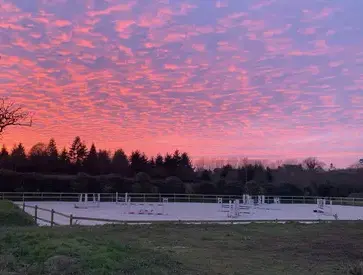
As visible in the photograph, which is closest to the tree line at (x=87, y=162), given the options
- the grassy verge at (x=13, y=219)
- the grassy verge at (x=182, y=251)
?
the grassy verge at (x=13, y=219)

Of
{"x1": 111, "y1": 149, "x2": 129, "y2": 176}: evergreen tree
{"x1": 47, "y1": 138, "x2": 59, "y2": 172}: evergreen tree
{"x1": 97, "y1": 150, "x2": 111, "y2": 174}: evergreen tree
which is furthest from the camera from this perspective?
{"x1": 111, "y1": 149, "x2": 129, "y2": 176}: evergreen tree

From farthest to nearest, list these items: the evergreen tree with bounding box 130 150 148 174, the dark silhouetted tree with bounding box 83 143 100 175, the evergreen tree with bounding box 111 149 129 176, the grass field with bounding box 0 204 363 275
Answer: the evergreen tree with bounding box 130 150 148 174 → the evergreen tree with bounding box 111 149 129 176 → the dark silhouetted tree with bounding box 83 143 100 175 → the grass field with bounding box 0 204 363 275

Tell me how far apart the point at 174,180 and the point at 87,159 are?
672 inches

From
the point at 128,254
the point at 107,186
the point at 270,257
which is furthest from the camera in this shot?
the point at 107,186

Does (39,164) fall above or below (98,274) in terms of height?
above

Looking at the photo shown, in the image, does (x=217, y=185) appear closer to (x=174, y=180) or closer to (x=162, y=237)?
(x=174, y=180)

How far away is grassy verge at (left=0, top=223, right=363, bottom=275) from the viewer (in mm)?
7328

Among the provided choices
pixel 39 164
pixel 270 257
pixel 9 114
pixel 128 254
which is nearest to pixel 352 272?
pixel 270 257

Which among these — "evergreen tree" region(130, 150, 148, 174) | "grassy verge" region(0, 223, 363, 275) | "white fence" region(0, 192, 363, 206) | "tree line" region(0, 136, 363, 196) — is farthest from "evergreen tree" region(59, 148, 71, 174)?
"grassy verge" region(0, 223, 363, 275)

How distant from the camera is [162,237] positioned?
12703 millimetres

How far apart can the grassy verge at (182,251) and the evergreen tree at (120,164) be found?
144 ft

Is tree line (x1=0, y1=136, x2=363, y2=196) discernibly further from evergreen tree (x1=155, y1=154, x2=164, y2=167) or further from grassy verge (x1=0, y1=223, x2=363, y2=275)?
grassy verge (x1=0, y1=223, x2=363, y2=275)

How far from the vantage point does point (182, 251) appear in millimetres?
10219

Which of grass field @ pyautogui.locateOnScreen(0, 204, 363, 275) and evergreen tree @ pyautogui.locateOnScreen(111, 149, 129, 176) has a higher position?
evergreen tree @ pyautogui.locateOnScreen(111, 149, 129, 176)
